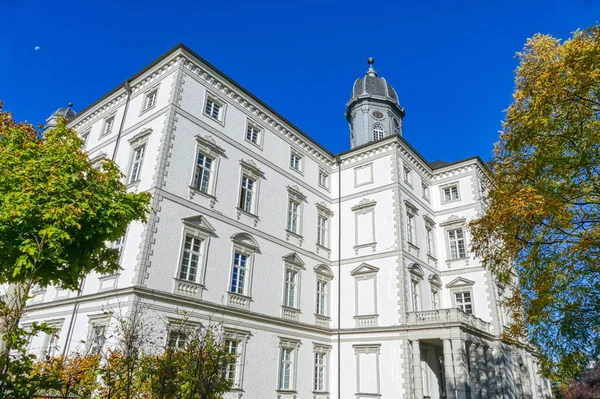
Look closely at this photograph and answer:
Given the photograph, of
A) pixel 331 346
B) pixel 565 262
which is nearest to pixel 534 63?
pixel 565 262

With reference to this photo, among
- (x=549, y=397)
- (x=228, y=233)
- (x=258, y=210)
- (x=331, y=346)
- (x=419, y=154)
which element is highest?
(x=419, y=154)

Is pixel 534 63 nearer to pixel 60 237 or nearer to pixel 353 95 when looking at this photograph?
pixel 60 237

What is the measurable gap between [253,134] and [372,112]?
15231 millimetres

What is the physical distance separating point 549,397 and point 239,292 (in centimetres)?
2711

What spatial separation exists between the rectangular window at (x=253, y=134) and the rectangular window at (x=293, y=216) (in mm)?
4322

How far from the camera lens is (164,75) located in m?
21.1

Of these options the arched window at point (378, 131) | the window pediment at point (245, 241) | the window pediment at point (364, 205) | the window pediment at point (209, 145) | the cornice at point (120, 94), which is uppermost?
the arched window at point (378, 131)

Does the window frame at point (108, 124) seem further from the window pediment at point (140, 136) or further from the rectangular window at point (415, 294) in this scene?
the rectangular window at point (415, 294)

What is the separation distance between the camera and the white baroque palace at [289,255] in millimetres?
18000

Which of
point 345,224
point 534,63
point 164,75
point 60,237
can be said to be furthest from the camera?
point 345,224

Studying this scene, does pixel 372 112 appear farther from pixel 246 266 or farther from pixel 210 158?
pixel 246 266

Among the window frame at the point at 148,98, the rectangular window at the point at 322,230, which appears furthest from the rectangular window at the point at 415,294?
the window frame at the point at 148,98

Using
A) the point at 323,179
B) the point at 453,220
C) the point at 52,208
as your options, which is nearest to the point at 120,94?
the point at 323,179

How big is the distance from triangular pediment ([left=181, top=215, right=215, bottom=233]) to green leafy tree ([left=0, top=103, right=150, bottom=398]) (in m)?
5.95
